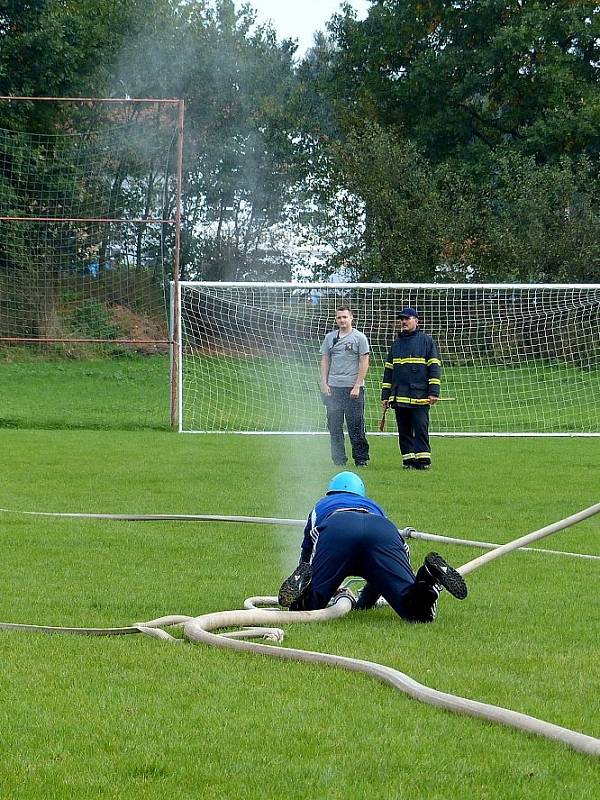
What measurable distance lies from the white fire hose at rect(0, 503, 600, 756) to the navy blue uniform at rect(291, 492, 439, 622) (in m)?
0.14

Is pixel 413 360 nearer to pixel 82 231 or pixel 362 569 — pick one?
pixel 362 569

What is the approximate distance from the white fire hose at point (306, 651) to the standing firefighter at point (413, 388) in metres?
7.30

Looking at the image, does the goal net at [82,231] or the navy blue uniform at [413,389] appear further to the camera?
the goal net at [82,231]

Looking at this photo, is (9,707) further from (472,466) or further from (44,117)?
(44,117)

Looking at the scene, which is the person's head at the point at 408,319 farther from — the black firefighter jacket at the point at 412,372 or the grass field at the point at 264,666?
the grass field at the point at 264,666

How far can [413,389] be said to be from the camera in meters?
14.3

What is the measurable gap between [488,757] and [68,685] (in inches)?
68.4

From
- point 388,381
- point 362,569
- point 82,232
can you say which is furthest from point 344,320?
point 82,232

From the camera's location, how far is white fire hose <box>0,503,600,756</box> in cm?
407

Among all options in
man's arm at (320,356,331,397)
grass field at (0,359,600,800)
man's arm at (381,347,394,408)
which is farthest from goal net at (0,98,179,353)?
grass field at (0,359,600,800)

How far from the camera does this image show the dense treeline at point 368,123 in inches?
1268

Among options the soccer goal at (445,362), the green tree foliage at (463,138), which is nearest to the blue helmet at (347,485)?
the soccer goal at (445,362)

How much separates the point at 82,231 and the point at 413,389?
Answer: 1633 cm

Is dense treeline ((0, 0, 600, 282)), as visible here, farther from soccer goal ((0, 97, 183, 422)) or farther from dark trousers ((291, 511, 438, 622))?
dark trousers ((291, 511, 438, 622))
